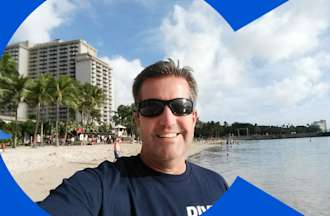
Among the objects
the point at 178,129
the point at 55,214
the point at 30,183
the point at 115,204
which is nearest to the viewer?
the point at 55,214

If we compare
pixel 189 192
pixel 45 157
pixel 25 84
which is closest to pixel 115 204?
pixel 189 192

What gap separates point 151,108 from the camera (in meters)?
1.22

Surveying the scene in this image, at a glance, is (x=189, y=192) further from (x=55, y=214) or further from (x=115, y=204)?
(x=55, y=214)

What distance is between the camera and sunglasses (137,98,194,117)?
4.00 ft

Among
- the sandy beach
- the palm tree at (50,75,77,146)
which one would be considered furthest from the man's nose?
the palm tree at (50,75,77,146)

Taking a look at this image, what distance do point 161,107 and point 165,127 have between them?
0.08 metres

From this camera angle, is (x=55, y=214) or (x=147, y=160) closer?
(x=55, y=214)

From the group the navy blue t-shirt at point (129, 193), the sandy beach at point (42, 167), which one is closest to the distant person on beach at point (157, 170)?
the navy blue t-shirt at point (129, 193)

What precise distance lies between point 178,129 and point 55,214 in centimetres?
54

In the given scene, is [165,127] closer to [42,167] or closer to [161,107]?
[161,107]

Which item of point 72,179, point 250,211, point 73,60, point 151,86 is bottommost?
point 250,211

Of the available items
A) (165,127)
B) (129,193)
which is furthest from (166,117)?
(129,193)

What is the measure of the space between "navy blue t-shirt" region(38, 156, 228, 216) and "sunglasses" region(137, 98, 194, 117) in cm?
20

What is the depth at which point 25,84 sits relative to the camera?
697 inches
